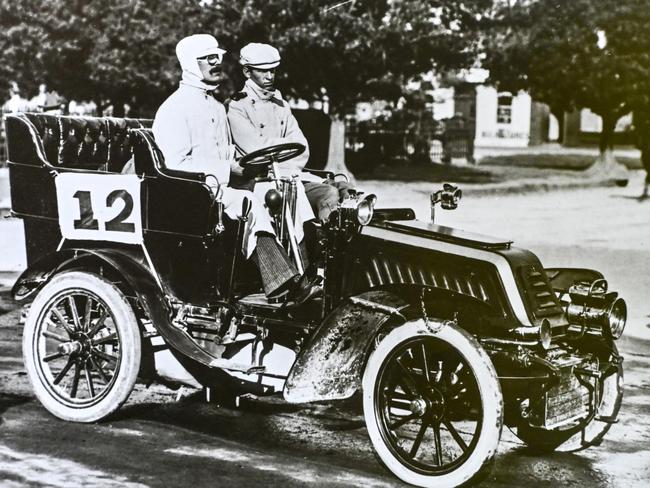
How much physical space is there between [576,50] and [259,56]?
21812 mm

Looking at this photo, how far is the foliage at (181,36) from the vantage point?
1977 centimetres

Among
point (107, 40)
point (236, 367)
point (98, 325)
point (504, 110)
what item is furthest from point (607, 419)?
point (504, 110)

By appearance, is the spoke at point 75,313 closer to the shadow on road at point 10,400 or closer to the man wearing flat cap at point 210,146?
the shadow on road at point 10,400

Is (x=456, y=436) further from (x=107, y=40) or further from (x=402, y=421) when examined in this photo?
(x=107, y=40)

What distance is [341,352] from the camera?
16.5 ft

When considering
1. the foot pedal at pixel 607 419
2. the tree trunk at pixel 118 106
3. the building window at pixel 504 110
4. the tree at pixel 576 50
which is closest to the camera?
the foot pedal at pixel 607 419

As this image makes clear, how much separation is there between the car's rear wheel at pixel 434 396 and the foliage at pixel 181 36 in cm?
1500

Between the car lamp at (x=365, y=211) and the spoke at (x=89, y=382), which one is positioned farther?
the spoke at (x=89, y=382)

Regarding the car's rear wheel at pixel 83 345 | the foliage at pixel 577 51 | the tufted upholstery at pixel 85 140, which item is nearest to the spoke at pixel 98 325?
the car's rear wheel at pixel 83 345

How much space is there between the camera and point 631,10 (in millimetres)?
23609

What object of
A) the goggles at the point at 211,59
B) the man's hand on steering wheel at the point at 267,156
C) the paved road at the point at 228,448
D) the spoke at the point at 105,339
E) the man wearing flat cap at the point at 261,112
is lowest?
the paved road at the point at 228,448

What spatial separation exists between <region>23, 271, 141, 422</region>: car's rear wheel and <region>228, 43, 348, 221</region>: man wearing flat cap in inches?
47.3

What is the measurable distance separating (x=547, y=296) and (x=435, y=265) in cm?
58

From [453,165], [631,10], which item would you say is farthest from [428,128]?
[631,10]
